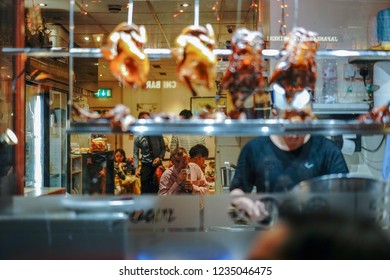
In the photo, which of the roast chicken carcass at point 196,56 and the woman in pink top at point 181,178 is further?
the woman in pink top at point 181,178

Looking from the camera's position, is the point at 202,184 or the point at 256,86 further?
the point at 202,184

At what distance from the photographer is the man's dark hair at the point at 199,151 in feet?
12.8

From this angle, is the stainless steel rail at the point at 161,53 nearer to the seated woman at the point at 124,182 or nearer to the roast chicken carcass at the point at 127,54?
the roast chicken carcass at the point at 127,54

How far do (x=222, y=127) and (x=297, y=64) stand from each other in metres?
0.42

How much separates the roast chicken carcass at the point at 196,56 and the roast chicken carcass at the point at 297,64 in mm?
298

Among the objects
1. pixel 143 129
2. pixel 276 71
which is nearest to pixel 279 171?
pixel 276 71

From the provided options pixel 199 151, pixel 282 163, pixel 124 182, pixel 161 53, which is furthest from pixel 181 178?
pixel 161 53

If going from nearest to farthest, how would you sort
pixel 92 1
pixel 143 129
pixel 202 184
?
pixel 143 129, pixel 202 184, pixel 92 1

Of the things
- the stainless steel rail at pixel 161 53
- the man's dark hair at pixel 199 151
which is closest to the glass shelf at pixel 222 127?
the stainless steel rail at pixel 161 53

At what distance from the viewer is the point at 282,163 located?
2.31 metres

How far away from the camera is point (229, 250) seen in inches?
86.6

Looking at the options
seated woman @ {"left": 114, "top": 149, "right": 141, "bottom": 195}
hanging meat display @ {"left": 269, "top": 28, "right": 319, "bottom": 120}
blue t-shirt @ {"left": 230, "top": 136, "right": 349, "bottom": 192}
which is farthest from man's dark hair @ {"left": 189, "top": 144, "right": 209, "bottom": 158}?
hanging meat display @ {"left": 269, "top": 28, "right": 319, "bottom": 120}

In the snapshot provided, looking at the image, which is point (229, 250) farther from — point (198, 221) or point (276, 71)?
point (276, 71)

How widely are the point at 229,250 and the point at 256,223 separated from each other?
0.16 metres
